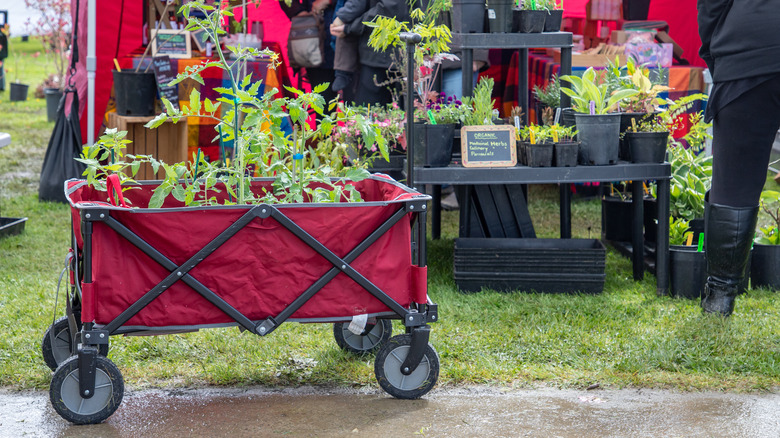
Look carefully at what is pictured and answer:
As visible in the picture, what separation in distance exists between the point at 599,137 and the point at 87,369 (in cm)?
269

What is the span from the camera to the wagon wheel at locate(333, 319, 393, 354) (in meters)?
3.70

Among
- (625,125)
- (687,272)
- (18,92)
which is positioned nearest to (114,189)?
(625,125)

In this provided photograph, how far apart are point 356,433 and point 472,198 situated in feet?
7.53

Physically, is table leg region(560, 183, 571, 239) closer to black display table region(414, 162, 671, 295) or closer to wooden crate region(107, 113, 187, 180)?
black display table region(414, 162, 671, 295)

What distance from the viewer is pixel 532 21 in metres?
4.66

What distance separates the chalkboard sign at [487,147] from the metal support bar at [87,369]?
7.12ft

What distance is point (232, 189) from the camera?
11.3 feet

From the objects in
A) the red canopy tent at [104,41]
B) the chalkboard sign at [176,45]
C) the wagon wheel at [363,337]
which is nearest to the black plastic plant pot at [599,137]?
the wagon wheel at [363,337]

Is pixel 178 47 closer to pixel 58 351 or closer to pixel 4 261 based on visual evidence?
pixel 4 261

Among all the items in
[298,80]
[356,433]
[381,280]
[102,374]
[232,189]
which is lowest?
[356,433]

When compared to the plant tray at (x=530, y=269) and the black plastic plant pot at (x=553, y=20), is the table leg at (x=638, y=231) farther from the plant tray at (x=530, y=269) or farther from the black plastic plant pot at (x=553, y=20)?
the black plastic plant pot at (x=553, y=20)

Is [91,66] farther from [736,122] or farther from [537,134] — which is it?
[736,122]

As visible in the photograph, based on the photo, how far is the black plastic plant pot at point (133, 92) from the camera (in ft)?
19.7

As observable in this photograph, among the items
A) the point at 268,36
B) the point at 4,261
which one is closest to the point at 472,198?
the point at 4,261
